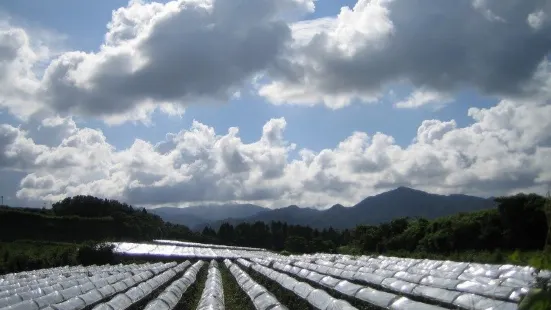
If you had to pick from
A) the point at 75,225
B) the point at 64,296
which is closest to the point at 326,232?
the point at 75,225

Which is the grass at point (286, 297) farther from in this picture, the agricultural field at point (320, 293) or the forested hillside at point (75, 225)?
the forested hillside at point (75, 225)

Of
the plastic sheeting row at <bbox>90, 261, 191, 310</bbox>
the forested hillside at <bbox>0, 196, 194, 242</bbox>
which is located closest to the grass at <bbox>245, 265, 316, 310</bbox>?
the plastic sheeting row at <bbox>90, 261, 191, 310</bbox>

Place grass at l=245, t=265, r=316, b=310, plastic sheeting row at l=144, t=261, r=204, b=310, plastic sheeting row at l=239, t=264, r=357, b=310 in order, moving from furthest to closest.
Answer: grass at l=245, t=265, r=316, b=310
plastic sheeting row at l=144, t=261, r=204, b=310
plastic sheeting row at l=239, t=264, r=357, b=310

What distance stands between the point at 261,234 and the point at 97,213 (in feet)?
83.4

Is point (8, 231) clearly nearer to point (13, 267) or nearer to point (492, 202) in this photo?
point (13, 267)

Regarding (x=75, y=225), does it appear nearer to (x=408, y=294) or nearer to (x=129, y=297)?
(x=129, y=297)

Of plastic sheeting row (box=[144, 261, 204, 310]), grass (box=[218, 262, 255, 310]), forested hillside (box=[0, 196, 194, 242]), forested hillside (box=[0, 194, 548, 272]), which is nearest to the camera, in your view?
plastic sheeting row (box=[144, 261, 204, 310])

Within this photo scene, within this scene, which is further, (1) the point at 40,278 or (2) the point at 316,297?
(1) the point at 40,278

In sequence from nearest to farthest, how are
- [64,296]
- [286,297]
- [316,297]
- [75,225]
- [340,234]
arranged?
[316,297] → [64,296] → [286,297] → [75,225] → [340,234]

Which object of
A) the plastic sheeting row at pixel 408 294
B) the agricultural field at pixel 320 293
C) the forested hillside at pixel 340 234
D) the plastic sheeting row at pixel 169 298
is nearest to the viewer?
the plastic sheeting row at pixel 408 294

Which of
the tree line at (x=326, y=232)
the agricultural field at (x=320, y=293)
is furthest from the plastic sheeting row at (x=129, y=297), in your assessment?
the tree line at (x=326, y=232)

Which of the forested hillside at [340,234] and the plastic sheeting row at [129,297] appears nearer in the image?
the plastic sheeting row at [129,297]

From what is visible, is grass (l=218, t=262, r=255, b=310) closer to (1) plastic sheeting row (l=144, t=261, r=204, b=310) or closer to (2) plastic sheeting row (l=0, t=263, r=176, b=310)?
(1) plastic sheeting row (l=144, t=261, r=204, b=310)

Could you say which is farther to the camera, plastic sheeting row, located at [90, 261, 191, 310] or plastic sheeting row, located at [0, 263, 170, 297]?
plastic sheeting row, located at [0, 263, 170, 297]
